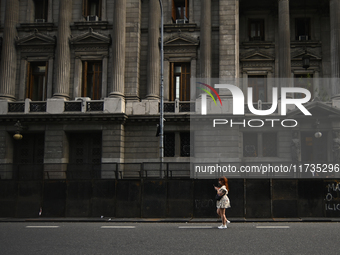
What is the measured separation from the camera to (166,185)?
1995 centimetres

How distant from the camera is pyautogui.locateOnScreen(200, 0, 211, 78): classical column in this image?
32594 mm

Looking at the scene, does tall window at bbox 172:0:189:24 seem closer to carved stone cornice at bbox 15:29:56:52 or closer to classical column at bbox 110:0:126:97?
classical column at bbox 110:0:126:97

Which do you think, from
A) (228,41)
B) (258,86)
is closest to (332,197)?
(258,86)

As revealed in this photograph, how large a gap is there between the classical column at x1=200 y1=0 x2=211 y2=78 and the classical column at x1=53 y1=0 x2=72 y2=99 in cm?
1100

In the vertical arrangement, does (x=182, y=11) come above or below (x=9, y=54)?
above

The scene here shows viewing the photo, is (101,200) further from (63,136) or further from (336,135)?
(336,135)

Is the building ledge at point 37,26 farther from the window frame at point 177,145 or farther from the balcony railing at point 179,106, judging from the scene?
the window frame at point 177,145

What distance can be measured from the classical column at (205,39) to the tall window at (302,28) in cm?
848

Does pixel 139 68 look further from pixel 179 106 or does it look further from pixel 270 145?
pixel 270 145

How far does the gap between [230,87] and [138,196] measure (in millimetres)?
14935

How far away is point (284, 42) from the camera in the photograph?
3281cm

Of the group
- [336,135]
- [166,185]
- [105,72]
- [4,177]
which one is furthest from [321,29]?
[4,177]

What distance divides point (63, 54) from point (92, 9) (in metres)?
5.09

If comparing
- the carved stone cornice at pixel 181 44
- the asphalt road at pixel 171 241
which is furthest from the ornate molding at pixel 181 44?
the asphalt road at pixel 171 241
